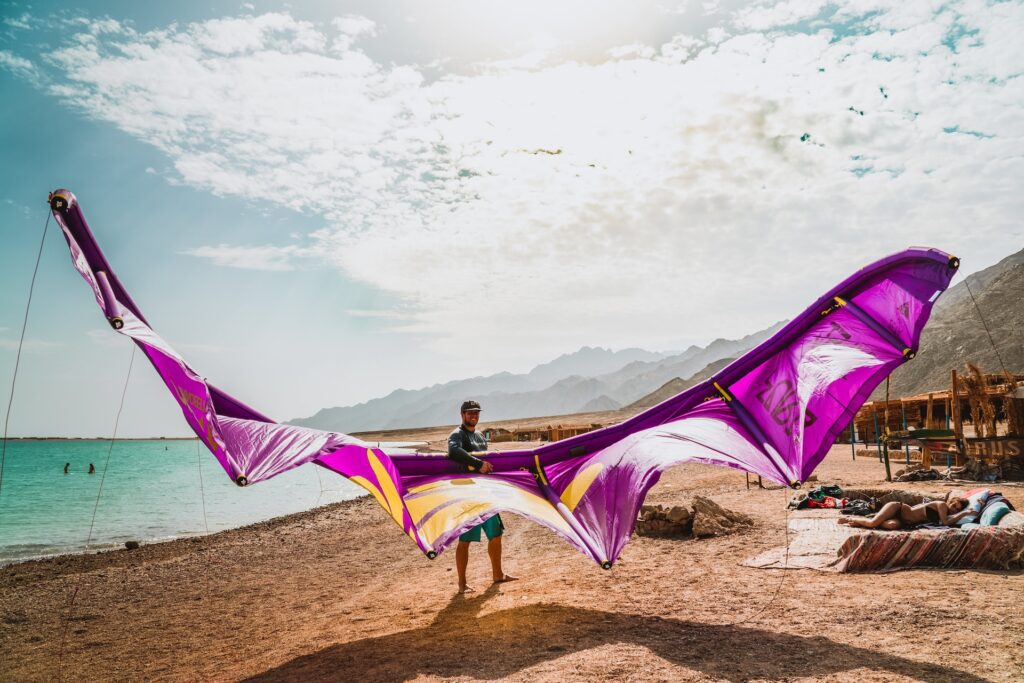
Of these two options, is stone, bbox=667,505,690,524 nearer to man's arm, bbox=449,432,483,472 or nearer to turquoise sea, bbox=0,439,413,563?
man's arm, bbox=449,432,483,472

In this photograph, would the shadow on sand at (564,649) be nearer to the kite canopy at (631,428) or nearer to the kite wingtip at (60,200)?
the kite canopy at (631,428)

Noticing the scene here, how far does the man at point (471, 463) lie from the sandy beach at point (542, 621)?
1.11 ft

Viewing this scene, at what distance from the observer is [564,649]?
181 inches

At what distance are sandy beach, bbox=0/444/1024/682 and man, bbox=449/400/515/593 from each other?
1.11 feet

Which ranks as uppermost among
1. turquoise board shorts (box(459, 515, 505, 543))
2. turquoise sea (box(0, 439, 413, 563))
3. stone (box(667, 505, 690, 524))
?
turquoise board shorts (box(459, 515, 505, 543))

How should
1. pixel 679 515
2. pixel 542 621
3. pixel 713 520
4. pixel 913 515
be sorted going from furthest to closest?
pixel 679 515 → pixel 713 520 → pixel 913 515 → pixel 542 621

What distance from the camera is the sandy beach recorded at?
13.8 ft

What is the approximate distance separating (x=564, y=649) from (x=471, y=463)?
1.98 m

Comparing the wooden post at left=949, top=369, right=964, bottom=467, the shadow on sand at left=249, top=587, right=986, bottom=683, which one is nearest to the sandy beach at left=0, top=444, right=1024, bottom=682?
the shadow on sand at left=249, top=587, right=986, bottom=683

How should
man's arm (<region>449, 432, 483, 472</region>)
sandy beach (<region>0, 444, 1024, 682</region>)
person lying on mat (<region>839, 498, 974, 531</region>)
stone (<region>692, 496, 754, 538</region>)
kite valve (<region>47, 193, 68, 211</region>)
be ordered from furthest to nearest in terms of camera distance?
1. stone (<region>692, 496, 754, 538</region>)
2. person lying on mat (<region>839, 498, 974, 531</region>)
3. man's arm (<region>449, 432, 483, 472</region>)
4. kite valve (<region>47, 193, 68, 211</region>)
5. sandy beach (<region>0, 444, 1024, 682</region>)

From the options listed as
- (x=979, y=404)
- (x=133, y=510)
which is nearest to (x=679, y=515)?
(x=979, y=404)

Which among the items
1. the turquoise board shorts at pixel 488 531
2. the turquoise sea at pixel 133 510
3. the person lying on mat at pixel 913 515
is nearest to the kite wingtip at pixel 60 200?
the turquoise board shorts at pixel 488 531

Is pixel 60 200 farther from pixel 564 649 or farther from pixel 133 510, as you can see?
pixel 133 510

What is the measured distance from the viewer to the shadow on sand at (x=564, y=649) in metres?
4.02
